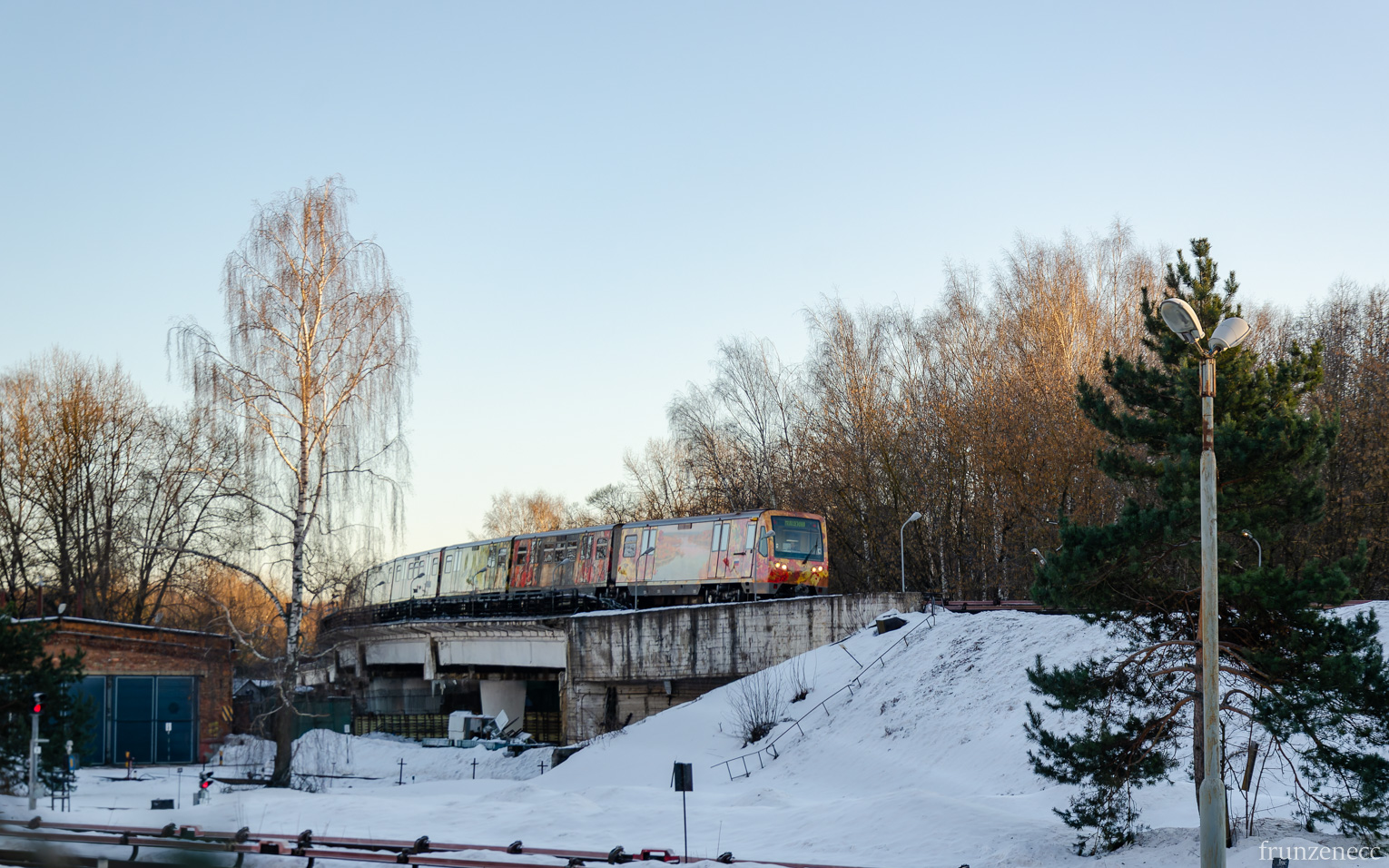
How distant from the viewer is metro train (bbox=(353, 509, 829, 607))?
33.4 m

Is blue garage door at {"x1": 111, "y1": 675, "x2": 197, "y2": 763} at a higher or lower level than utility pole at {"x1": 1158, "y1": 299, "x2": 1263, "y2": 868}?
lower

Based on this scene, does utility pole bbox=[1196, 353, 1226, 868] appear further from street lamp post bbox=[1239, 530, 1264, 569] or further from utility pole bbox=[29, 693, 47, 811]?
utility pole bbox=[29, 693, 47, 811]

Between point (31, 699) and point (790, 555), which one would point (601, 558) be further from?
point (31, 699)

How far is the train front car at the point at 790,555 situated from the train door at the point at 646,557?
429 centimetres

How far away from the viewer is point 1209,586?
33.2 ft

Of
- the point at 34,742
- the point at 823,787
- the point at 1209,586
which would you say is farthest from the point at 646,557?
the point at 1209,586

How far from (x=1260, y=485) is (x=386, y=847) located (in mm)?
12110

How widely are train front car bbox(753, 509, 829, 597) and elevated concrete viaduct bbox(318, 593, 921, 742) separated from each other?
6.68 feet

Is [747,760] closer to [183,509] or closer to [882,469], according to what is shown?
[882,469]

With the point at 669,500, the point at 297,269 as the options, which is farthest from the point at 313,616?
the point at 669,500

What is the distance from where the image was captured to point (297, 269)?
24.0 m

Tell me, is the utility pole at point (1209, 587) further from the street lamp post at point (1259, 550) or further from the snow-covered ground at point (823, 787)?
the snow-covered ground at point (823, 787)

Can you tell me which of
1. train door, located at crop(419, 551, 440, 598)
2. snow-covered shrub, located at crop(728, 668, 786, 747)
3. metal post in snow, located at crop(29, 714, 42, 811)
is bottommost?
snow-covered shrub, located at crop(728, 668, 786, 747)

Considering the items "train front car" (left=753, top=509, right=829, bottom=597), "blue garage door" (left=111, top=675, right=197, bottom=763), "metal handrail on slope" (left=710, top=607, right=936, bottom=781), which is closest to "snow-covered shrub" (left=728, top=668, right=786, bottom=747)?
"metal handrail on slope" (left=710, top=607, right=936, bottom=781)
